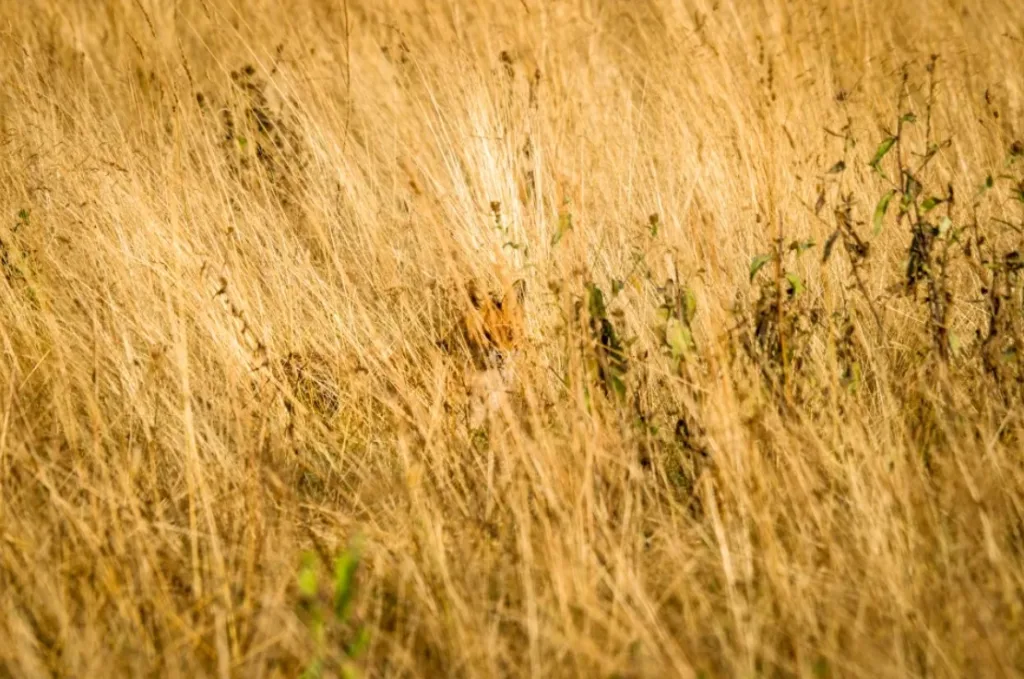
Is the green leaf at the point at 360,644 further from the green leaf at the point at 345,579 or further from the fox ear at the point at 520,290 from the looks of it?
the fox ear at the point at 520,290

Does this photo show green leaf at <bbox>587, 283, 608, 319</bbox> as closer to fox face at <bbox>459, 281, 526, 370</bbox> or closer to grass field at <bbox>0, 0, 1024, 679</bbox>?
grass field at <bbox>0, 0, 1024, 679</bbox>

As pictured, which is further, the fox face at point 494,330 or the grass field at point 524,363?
the fox face at point 494,330

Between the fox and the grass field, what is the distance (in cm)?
2

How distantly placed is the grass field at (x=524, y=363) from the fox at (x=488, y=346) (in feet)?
0.06

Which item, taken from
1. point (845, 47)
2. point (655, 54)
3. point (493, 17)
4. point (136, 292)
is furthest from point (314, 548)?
point (845, 47)

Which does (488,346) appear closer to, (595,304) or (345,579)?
(595,304)

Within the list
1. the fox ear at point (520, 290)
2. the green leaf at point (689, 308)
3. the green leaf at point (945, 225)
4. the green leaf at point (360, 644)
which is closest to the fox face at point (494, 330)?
the fox ear at point (520, 290)

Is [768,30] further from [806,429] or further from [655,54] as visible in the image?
[806,429]

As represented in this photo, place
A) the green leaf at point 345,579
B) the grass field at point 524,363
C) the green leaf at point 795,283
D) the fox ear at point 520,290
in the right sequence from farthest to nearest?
the fox ear at point 520,290
the green leaf at point 795,283
the grass field at point 524,363
the green leaf at point 345,579

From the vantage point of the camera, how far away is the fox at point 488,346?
7.39 feet

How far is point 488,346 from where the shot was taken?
233 cm

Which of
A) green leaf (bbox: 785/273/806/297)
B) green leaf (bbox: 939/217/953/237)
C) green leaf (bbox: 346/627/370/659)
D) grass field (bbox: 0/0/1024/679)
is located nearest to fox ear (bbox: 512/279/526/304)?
grass field (bbox: 0/0/1024/679)

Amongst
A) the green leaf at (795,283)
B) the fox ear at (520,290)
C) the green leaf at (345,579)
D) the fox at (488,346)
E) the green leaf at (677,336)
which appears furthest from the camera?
the fox ear at (520,290)

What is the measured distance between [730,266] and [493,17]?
151cm
